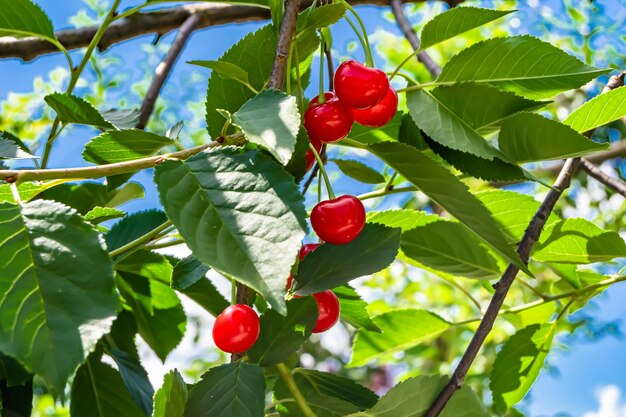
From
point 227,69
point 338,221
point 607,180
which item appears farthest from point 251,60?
point 607,180

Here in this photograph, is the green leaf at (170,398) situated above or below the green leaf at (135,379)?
below

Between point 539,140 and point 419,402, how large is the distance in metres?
0.22

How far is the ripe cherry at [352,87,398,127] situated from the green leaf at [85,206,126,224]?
0.71 ft

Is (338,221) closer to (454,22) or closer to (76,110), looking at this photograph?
(454,22)

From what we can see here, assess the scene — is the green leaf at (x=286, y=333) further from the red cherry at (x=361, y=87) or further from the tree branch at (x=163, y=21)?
the tree branch at (x=163, y=21)

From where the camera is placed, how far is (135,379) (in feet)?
1.98

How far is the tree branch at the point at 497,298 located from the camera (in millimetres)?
538

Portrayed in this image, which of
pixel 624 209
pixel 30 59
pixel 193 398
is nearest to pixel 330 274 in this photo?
pixel 193 398

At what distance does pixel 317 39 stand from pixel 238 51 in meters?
0.07

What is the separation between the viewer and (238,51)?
60 cm

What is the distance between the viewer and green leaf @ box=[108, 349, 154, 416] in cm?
57

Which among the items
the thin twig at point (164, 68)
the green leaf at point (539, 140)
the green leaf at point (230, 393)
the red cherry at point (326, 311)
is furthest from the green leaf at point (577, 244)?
the thin twig at point (164, 68)

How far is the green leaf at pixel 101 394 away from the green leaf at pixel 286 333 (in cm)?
13

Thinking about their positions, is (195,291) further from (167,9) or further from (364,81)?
(167,9)
